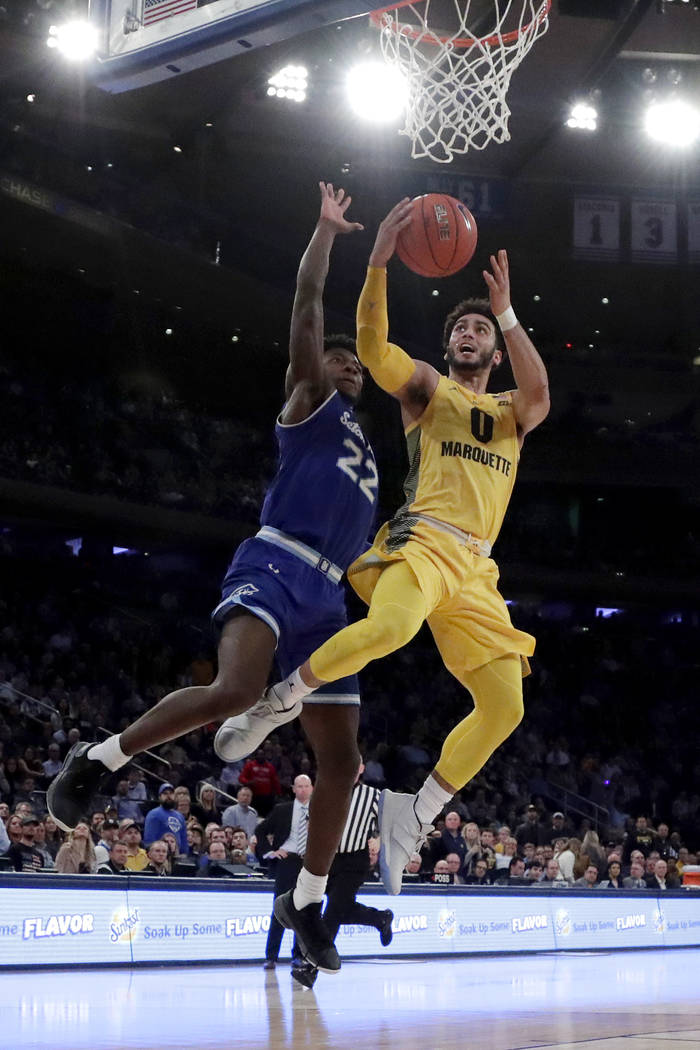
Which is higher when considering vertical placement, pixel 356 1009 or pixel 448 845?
pixel 448 845

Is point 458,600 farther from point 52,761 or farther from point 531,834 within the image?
point 531,834

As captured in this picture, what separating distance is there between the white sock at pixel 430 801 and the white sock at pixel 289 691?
93cm

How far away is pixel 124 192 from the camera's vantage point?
2192cm

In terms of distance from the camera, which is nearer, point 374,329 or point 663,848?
point 374,329

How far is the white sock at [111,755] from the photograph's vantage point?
17.5 ft

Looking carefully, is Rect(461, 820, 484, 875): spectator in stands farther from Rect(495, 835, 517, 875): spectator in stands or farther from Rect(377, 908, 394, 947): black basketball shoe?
Rect(377, 908, 394, 947): black basketball shoe

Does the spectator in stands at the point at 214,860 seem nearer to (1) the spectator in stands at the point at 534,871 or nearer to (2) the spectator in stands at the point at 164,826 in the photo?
(2) the spectator in stands at the point at 164,826

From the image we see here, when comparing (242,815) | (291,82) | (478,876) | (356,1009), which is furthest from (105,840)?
(291,82)

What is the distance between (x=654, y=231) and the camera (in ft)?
79.2

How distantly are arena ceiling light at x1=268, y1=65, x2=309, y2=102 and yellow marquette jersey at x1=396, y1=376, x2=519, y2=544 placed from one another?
1494 cm

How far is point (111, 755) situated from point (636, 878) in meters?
13.0

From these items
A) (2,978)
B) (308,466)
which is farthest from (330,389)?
(2,978)

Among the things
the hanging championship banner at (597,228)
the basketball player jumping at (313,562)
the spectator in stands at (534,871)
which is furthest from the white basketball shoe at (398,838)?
the hanging championship banner at (597,228)

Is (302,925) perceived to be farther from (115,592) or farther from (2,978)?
(115,592)
